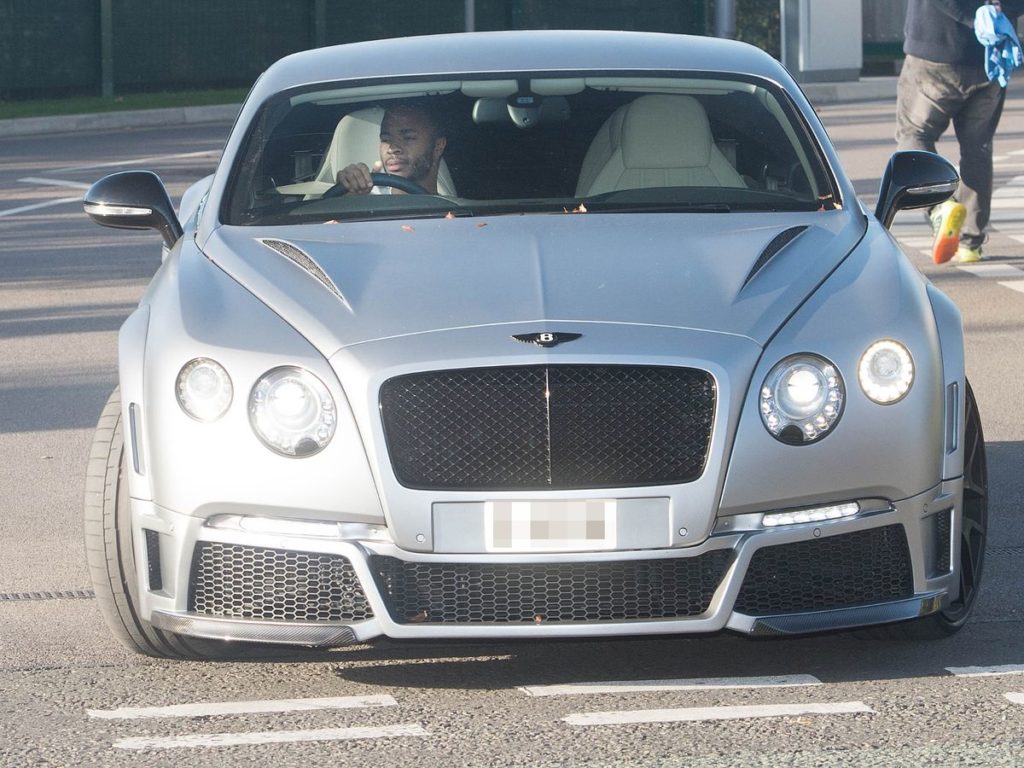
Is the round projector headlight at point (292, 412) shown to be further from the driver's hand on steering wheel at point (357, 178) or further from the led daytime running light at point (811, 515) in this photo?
the driver's hand on steering wheel at point (357, 178)

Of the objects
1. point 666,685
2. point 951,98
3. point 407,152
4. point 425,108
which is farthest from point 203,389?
point 951,98

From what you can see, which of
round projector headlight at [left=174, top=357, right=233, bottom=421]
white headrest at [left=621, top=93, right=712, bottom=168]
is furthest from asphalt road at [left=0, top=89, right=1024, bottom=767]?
white headrest at [left=621, top=93, right=712, bottom=168]

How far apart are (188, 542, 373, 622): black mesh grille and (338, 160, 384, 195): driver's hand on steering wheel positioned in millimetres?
1625

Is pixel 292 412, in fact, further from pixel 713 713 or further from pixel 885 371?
pixel 885 371

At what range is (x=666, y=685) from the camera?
14.6 ft

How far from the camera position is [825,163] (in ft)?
18.5

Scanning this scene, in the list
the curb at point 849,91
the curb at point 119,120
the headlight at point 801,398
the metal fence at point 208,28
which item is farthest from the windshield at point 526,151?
the metal fence at point 208,28

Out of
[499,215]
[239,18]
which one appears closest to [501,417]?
[499,215]

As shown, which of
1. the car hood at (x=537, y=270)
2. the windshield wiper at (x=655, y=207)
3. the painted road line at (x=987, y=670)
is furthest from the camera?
the windshield wiper at (x=655, y=207)

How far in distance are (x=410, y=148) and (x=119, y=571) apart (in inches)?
69.6

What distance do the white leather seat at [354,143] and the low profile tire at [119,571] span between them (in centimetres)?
139

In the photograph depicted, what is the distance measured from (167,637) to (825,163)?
7.86ft

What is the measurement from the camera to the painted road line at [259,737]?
13.4 ft

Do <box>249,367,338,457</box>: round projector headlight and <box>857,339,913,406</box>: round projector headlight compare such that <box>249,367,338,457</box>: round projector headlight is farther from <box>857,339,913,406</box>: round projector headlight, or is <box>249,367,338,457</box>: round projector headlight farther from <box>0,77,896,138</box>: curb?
<box>0,77,896,138</box>: curb
